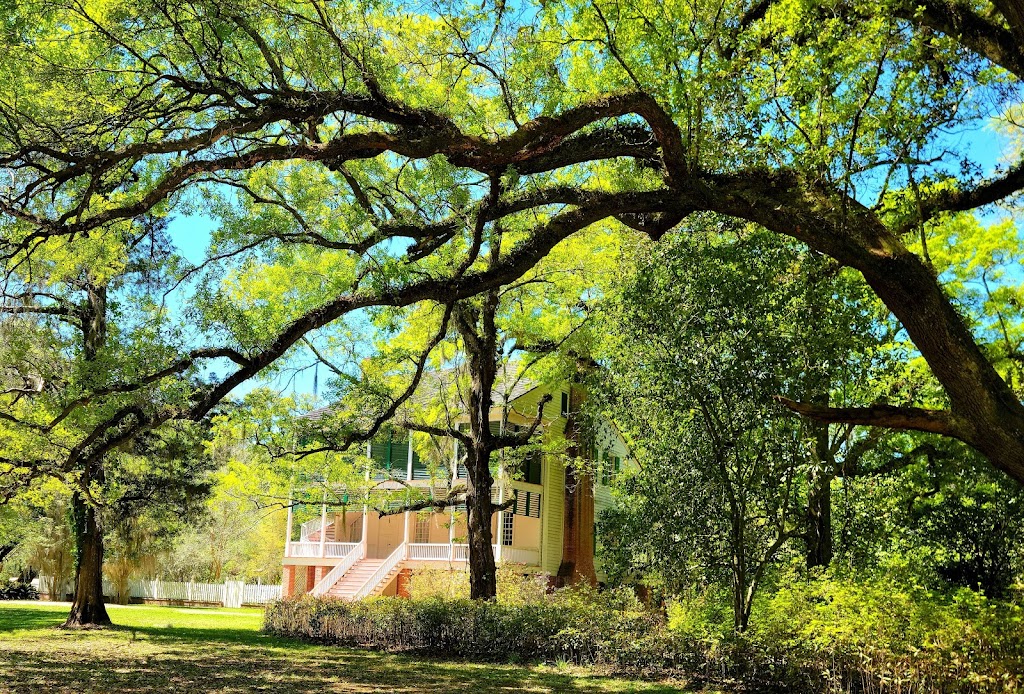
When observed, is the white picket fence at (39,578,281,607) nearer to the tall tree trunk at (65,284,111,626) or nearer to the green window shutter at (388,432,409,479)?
the green window shutter at (388,432,409,479)

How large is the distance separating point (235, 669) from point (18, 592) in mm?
34624

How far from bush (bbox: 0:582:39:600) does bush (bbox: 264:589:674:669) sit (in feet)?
95.0

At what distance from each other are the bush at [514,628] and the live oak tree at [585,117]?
241 inches

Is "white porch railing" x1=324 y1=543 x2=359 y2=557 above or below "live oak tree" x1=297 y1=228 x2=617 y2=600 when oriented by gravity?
below

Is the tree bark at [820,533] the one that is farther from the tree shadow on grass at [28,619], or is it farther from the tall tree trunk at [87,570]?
the tree shadow on grass at [28,619]

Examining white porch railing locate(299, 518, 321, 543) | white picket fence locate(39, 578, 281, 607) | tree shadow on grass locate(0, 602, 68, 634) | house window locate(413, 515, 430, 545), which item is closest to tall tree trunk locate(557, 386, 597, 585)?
house window locate(413, 515, 430, 545)

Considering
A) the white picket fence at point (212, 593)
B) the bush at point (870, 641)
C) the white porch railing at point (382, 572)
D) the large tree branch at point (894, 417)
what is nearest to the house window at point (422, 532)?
the white porch railing at point (382, 572)

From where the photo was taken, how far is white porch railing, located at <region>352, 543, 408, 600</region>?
25.5 metres

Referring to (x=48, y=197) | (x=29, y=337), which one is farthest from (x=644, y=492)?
(x=29, y=337)

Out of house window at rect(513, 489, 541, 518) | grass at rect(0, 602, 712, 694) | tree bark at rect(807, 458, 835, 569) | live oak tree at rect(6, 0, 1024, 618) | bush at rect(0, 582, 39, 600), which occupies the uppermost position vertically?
live oak tree at rect(6, 0, 1024, 618)

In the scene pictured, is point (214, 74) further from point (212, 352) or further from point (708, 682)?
point (708, 682)

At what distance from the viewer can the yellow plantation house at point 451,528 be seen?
2419cm

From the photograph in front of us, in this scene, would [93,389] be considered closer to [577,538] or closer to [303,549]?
[577,538]

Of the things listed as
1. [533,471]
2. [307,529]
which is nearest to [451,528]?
[533,471]
